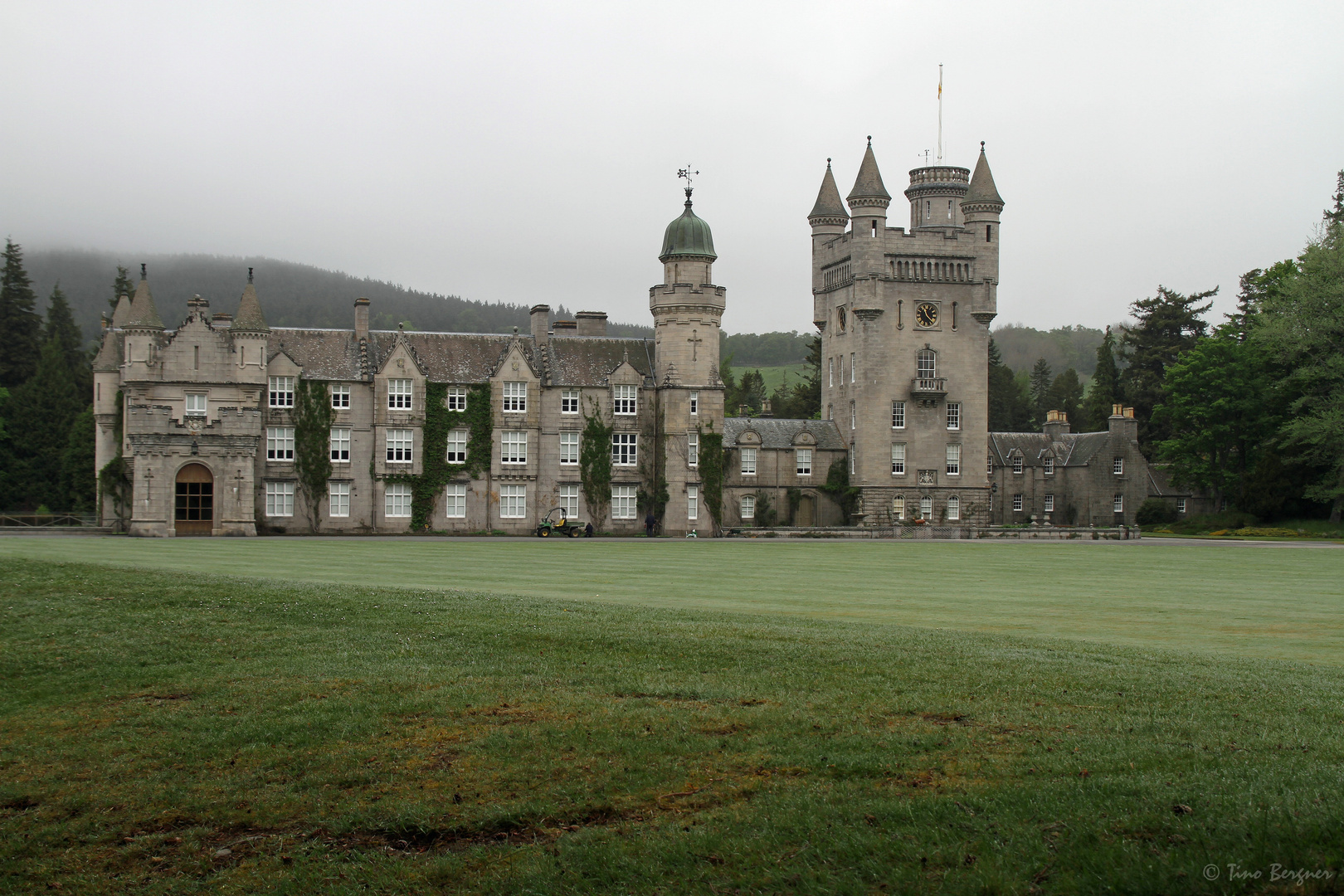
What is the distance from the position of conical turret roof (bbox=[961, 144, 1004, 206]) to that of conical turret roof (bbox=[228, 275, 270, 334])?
44.2 meters

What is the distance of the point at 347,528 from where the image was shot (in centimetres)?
5984

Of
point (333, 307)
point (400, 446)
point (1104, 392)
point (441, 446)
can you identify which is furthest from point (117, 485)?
point (333, 307)

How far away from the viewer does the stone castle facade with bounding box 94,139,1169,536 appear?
56.8 metres

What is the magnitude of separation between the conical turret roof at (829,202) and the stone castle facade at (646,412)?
0.16 meters

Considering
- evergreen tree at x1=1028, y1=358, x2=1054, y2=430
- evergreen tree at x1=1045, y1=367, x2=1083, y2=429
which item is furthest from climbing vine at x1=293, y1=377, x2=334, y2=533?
evergreen tree at x1=1028, y1=358, x2=1054, y2=430

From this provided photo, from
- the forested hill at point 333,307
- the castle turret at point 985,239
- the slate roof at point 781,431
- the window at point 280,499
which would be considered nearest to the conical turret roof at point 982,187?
the castle turret at point 985,239

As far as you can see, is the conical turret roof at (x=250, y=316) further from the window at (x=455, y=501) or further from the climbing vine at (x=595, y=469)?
the climbing vine at (x=595, y=469)

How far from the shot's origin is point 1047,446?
8631 centimetres

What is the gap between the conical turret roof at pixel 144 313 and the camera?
56.5 m

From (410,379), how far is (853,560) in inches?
1250

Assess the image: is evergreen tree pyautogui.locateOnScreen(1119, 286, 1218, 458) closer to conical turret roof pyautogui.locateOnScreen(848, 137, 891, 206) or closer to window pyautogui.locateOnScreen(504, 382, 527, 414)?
conical turret roof pyautogui.locateOnScreen(848, 137, 891, 206)

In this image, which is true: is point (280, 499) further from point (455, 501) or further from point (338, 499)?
point (455, 501)

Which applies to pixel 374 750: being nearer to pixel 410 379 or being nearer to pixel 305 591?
pixel 305 591

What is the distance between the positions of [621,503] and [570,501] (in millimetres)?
2961
